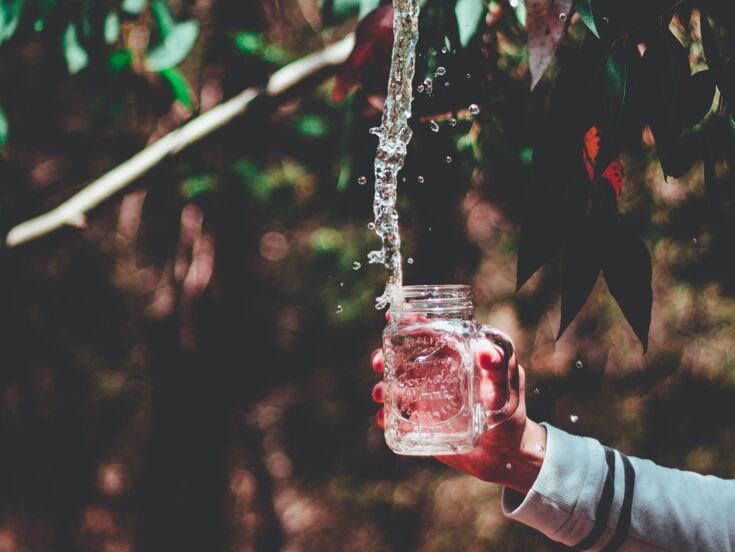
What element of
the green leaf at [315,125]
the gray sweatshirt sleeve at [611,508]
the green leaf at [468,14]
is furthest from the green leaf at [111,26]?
the gray sweatshirt sleeve at [611,508]

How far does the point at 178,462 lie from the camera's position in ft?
6.22

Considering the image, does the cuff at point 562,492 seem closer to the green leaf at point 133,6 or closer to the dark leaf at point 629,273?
the dark leaf at point 629,273

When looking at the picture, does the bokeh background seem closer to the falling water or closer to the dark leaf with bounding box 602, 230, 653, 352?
the falling water

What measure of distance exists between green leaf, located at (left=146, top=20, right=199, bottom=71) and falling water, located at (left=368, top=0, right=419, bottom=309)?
0.26 meters

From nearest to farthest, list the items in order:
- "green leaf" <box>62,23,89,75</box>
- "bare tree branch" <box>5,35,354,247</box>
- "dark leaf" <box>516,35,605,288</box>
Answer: "dark leaf" <box>516,35,605,288</box>
"green leaf" <box>62,23,89,75</box>
"bare tree branch" <box>5,35,354,247</box>

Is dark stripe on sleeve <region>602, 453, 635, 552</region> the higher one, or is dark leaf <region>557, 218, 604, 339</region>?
dark leaf <region>557, 218, 604, 339</region>

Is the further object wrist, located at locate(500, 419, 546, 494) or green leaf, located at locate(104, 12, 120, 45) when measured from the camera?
green leaf, located at locate(104, 12, 120, 45)

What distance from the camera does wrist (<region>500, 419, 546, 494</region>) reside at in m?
0.94

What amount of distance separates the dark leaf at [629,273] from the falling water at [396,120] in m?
0.30

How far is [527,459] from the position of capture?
946 millimetres

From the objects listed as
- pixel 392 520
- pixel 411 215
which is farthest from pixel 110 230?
pixel 392 520

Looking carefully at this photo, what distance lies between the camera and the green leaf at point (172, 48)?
0.97 m

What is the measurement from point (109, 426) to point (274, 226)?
0.63 m

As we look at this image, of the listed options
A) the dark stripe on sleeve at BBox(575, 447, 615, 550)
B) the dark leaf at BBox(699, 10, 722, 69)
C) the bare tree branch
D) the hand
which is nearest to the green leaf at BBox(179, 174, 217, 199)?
the bare tree branch
